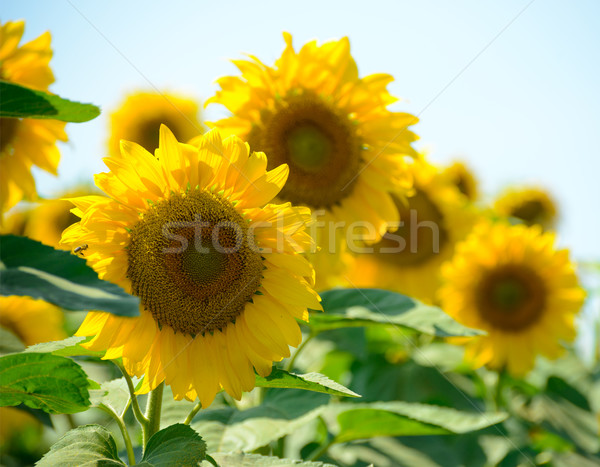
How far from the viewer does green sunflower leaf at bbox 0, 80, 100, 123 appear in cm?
128

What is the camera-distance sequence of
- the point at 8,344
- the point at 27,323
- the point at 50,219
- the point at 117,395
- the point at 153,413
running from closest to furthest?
1. the point at 153,413
2. the point at 117,395
3. the point at 8,344
4. the point at 27,323
5. the point at 50,219

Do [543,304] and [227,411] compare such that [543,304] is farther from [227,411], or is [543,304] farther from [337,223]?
[227,411]

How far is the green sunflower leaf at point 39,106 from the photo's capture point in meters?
1.28

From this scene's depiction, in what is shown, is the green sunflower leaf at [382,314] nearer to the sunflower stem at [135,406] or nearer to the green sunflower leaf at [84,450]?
the sunflower stem at [135,406]

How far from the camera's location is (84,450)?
4.34 feet

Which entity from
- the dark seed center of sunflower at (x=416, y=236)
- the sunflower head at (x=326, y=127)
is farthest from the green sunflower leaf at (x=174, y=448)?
the dark seed center of sunflower at (x=416, y=236)

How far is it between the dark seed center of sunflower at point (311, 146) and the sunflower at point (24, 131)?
0.85 meters

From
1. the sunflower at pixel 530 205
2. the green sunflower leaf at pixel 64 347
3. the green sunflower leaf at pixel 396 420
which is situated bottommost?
the green sunflower leaf at pixel 64 347

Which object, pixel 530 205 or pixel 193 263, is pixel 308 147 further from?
pixel 530 205

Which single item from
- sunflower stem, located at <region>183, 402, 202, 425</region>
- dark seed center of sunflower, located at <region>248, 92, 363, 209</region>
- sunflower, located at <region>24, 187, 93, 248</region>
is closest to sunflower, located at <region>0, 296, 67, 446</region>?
sunflower, located at <region>24, 187, 93, 248</region>

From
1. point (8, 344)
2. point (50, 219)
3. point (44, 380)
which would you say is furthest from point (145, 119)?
point (44, 380)

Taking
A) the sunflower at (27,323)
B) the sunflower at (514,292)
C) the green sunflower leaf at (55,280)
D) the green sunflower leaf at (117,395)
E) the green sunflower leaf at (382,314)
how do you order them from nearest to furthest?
1. the green sunflower leaf at (55,280)
2. the green sunflower leaf at (117,395)
3. the green sunflower leaf at (382,314)
4. the sunflower at (27,323)
5. the sunflower at (514,292)

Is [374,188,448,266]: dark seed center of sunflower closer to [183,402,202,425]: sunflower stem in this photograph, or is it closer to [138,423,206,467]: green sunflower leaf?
[183,402,202,425]: sunflower stem

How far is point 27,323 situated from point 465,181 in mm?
3871
